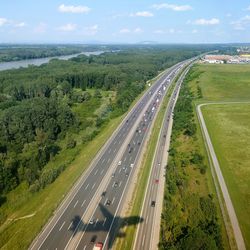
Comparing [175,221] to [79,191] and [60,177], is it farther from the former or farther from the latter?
[60,177]

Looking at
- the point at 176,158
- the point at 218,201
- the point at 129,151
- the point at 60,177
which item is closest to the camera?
the point at 218,201

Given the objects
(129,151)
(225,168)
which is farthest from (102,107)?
(225,168)

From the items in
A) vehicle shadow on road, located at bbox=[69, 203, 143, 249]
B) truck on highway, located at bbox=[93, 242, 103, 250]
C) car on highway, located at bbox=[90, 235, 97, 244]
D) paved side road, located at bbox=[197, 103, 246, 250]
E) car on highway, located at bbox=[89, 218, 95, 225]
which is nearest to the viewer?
truck on highway, located at bbox=[93, 242, 103, 250]

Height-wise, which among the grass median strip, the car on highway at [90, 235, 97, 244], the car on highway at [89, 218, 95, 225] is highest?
the car on highway at [89, 218, 95, 225]

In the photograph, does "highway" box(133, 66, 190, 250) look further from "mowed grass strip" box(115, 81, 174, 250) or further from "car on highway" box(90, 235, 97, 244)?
"car on highway" box(90, 235, 97, 244)

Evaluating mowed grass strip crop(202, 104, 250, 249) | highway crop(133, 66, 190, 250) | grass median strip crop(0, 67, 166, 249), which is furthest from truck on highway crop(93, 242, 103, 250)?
mowed grass strip crop(202, 104, 250, 249)

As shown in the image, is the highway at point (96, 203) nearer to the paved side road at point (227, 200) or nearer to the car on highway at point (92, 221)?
the car on highway at point (92, 221)

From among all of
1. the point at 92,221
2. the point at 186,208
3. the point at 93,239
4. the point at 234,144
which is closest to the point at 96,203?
the point at 92,221
